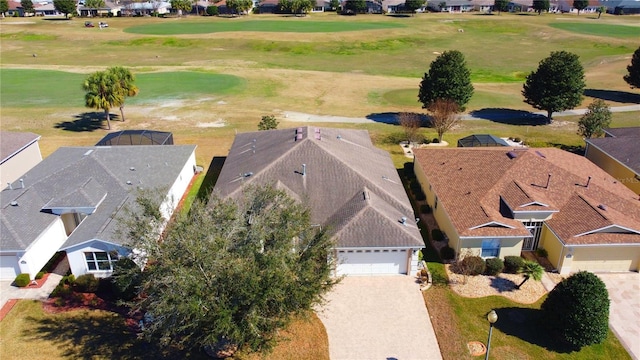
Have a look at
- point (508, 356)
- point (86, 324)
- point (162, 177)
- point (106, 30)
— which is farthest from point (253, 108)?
point (106, 30)

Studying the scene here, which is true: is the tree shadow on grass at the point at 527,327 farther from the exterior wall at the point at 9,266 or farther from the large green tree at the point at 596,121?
the large green tree at the point at 596,121

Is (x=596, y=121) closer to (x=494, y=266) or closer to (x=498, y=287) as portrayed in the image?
(x=494, y=266)

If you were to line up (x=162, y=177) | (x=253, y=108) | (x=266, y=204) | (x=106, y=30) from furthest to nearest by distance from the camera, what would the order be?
(x=106, y=30) → (x=253, y=108) → (x=162, y=177) → (x=266, y=204)

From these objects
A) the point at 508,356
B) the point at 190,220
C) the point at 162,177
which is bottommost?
the point at 508,356

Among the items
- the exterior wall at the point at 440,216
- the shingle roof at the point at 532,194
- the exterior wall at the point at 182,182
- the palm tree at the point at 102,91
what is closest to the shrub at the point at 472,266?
the exterior wall at the point at 440,216

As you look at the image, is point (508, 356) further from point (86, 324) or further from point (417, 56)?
point (417, 56)

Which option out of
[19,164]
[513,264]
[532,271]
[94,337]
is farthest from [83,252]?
A: [532,271]
